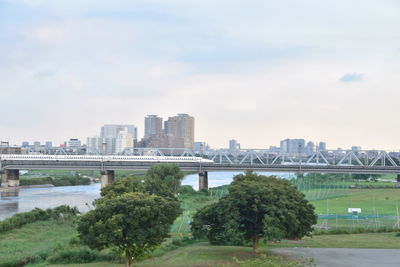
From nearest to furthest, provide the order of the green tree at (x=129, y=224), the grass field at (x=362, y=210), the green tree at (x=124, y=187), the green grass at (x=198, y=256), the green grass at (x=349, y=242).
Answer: the green tree at (x=129, y=224) → the green grass at (x=198, y=256) → the green grass at (x=349, y=242) → the grass field at (x=362, y=210) → the green tree at (x=124, y=187)

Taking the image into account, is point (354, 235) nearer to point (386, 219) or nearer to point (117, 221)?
point (386, 219)

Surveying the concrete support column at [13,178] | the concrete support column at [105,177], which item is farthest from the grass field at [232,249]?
the concrete support column at [13,178]

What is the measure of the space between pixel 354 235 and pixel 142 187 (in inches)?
848

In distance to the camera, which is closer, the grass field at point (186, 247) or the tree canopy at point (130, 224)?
the tree canopy at point (130, 224)

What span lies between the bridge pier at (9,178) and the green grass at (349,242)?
81.2 metres

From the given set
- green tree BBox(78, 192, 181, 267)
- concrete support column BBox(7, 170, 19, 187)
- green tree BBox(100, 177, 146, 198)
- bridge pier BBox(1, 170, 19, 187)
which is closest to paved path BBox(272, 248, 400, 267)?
green tree BBox(78, 192, 181, 267)

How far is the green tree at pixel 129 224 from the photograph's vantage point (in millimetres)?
24641

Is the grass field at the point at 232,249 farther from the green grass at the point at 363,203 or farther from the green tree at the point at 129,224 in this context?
the green grass at the point at 363,203

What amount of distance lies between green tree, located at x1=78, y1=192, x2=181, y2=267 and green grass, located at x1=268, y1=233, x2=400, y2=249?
10.8m

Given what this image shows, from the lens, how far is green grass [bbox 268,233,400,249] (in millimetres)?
33438

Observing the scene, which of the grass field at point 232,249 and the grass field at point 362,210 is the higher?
the grass field at point 362,210

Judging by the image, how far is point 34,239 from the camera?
132 feet

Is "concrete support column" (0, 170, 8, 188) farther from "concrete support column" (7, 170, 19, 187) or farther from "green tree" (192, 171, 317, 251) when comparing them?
"green tree" (192, 171, 317, 251)

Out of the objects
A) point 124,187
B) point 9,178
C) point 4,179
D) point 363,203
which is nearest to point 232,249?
point 124,187
